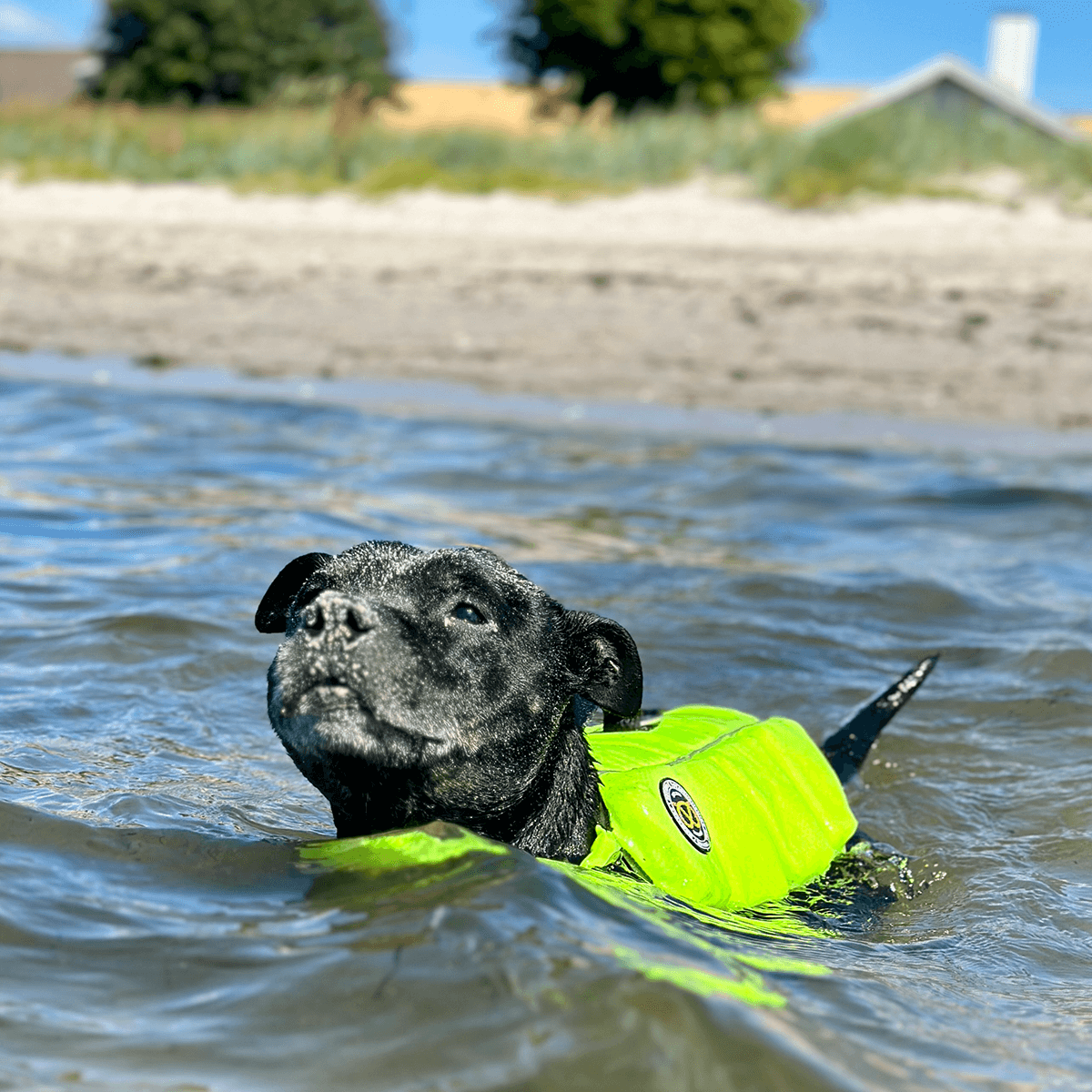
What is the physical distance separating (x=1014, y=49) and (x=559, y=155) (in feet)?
A: 123

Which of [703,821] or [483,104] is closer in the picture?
[703,821]

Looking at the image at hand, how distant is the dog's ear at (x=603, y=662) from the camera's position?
12.1 feet

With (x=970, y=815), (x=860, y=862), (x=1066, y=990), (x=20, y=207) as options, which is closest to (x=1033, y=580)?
(x=970, y=815)

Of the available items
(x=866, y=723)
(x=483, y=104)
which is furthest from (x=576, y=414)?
(x=483, y=104)

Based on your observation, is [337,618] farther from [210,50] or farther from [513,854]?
[210,50]

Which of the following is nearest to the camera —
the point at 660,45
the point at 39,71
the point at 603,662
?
the point at 603,662

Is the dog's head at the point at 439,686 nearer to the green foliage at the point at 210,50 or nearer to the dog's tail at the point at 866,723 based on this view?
the dog's tail at the point at 866,723

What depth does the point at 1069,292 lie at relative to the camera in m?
13.9

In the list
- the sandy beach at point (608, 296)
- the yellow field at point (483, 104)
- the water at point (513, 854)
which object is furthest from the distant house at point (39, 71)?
the water at point (513, 854)

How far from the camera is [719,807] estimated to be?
160 inches

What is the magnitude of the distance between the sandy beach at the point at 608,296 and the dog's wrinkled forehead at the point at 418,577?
8813mm

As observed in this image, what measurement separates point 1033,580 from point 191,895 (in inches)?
215

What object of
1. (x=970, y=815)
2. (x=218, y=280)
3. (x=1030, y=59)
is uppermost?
(x=1030, y=59)

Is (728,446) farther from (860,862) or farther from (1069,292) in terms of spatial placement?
(860,862)
